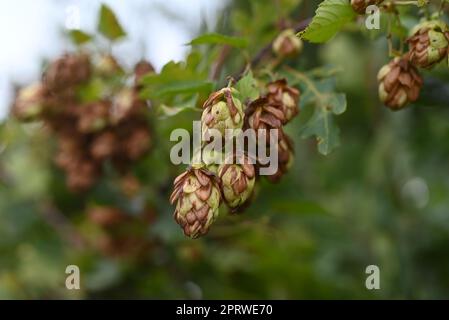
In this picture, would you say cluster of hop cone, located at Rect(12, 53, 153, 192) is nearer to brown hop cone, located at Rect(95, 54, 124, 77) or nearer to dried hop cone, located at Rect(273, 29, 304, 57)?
brown hop cone, located at Rect(95, 54, 124, 77)

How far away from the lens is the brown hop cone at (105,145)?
171cm

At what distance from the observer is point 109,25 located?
66.0 inches

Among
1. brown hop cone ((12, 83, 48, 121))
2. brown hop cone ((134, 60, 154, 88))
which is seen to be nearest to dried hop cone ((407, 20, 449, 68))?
brown hop cone ((134, 60, 154, 88))

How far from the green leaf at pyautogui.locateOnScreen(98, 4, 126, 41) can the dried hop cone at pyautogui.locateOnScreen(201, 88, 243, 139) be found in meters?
0.70

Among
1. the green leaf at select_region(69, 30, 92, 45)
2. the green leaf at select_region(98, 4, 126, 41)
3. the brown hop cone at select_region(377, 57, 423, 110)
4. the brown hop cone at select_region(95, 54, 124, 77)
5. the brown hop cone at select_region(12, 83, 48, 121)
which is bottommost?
the brown hop cone at select_region(377, 57, 423, 110)

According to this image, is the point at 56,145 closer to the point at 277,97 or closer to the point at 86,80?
the point at 86,80

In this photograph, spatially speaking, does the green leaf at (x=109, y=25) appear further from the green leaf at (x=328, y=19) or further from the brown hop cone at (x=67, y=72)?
the green leaf at (x=328, y=19)

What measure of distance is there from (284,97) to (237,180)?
229 mm

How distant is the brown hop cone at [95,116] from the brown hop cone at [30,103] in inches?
4.5

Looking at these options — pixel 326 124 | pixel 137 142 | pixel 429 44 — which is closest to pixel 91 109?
pixel 137 142

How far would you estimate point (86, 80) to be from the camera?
68.8 inches

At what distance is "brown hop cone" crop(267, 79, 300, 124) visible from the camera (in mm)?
1173

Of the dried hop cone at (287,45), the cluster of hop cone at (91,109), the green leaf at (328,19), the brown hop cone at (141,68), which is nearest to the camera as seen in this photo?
the green leaf at (328,19)

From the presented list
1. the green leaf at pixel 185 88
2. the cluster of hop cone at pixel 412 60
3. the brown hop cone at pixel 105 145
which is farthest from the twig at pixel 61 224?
the cluster of hop cone at pixel 412 60
